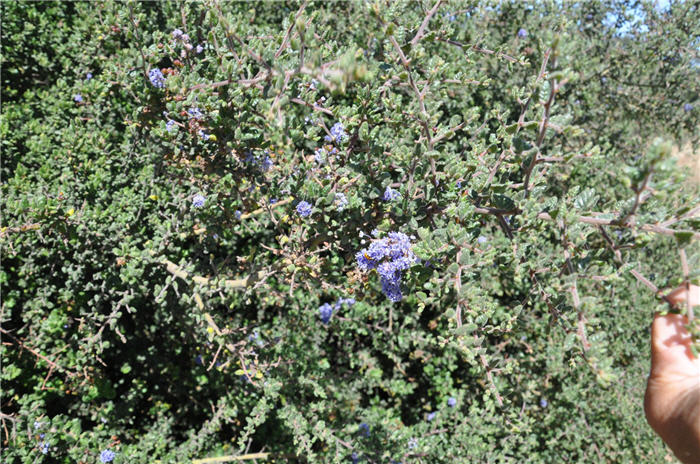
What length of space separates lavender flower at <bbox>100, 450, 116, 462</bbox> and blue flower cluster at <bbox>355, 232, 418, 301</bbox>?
1697 mm

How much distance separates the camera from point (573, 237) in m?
1.18

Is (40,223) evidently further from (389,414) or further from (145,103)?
(389,414)

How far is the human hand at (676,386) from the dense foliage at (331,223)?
97mm

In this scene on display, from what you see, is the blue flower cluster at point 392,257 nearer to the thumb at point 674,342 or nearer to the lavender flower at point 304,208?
the lavender flower at point 304,208

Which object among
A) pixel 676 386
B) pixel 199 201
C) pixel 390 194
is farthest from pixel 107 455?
pixel 676 386

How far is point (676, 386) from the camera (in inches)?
39.6

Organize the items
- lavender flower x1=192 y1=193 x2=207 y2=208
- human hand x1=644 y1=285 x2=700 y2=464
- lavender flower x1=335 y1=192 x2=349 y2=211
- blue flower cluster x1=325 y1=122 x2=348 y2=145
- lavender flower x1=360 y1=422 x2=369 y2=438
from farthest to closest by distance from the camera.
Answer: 1. lavender flower x1=360 y1=422 x2=369 y2=438
2. lavender flower x1=192 y1=193 x2=207 y2=208
3. blue flower cluster x1=325 y1=122 x2=348 y2=145
4. lavender flower x1=335 y1=192 x2=349 y2=211
5. human hand x1=644 y1=285 x2=700 y2=464

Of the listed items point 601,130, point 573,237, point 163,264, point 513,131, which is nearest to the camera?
point 573,237

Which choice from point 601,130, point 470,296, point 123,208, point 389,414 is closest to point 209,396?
point 389,414

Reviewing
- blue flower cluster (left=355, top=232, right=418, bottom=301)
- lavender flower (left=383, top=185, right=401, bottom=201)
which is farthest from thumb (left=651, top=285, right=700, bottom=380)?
lavender flower (left=383, top=185, right=401, bottom=201)

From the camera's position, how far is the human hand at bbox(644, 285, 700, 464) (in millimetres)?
956

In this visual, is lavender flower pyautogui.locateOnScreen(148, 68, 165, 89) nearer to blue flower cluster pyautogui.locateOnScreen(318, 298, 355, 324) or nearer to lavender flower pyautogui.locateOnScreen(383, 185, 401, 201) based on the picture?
lavender flower pyautogui.locateOnScreen(383, 185, 401, 201)

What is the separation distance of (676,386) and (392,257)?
2.48ft

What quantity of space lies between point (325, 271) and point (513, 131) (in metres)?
0.88
